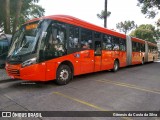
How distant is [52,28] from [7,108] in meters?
3.63

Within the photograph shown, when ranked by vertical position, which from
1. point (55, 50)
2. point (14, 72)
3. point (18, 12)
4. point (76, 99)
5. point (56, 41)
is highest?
point (18, 12)

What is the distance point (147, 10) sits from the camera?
23859mm

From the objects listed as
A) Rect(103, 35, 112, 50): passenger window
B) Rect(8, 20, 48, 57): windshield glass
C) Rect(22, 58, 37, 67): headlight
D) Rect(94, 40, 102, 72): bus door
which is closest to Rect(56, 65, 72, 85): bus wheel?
Rect(22, 58, 37, 67): headlight

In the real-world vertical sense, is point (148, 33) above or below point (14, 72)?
above

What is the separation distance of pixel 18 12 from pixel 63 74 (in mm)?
11733

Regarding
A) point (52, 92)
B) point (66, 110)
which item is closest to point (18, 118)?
point (66, 110)

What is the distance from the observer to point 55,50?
7.13 metres

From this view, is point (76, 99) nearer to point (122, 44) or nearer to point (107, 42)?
point (107, 42)

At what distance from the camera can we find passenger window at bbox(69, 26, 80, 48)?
315 inches

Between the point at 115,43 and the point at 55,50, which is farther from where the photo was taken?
the point at 115,43

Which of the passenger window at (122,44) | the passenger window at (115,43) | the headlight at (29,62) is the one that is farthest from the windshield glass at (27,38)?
the passenger window at (122,44)

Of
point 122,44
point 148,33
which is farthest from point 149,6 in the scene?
point 148,33

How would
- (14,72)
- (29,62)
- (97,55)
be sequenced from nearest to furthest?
1. (29,62)
2. (14,72)
3. (97,55)

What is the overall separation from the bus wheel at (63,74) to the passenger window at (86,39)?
1.69m
